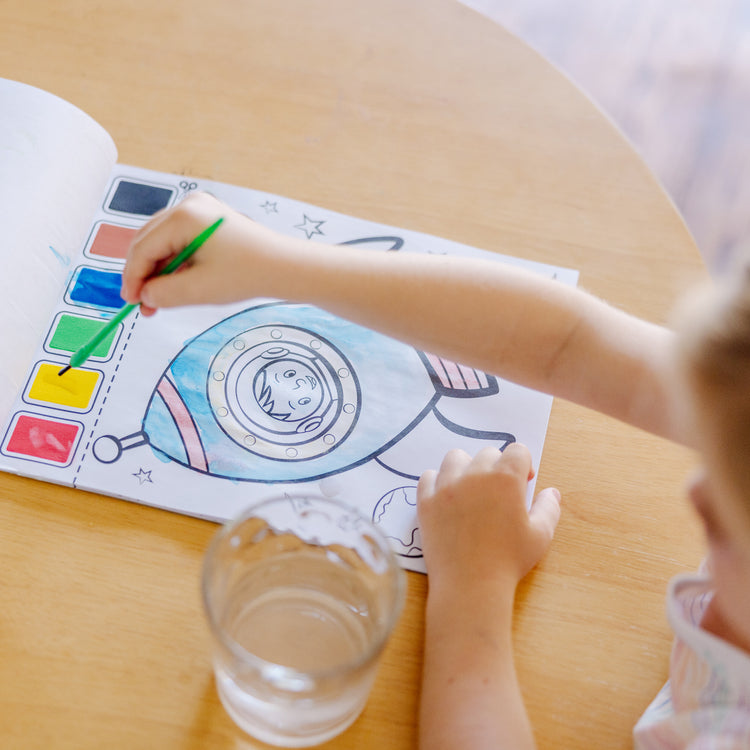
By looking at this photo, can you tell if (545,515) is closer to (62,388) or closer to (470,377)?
(470,377)

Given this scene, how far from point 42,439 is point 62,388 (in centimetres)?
4

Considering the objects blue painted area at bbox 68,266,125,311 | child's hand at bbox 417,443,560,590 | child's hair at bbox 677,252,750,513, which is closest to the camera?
child's hair at bbox 677,252,750,513

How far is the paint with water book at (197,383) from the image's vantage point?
1.69 ft

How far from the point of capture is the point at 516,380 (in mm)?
547

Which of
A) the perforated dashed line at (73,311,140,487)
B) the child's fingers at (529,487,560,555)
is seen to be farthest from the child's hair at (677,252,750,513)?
the perforated dashed line at (73,311,140,487)

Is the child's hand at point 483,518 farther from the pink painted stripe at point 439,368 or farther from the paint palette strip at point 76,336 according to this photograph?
the paint palette strip at point 76,336

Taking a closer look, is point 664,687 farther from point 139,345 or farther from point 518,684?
point 139,345

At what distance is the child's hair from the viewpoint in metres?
0.36

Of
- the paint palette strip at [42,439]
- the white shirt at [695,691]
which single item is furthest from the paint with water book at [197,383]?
the white shirt at [695,691]

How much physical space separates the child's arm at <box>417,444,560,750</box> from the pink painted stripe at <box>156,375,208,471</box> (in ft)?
0.48

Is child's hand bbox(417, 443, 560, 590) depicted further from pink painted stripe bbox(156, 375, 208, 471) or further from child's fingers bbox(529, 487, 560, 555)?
pink painted stripe bbox(156, 375, 208, 471)

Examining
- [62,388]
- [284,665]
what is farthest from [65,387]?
[284,665]

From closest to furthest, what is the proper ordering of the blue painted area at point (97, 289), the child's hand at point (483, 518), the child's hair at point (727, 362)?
the child's hair at point (727, 362) → the child's hand at point (483, 518) → the blue painted area at point (97, 289)

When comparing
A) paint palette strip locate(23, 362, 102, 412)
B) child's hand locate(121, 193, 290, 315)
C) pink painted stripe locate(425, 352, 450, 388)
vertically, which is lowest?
paint palette strip locate(23, 362, 102, 412)
